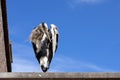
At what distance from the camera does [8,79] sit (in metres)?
15.3

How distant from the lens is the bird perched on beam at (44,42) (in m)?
17.3

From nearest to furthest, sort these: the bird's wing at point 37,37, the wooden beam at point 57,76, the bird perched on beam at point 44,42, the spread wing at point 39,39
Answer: the wooden beam at point 57,76, the bird perched on beam at point 44,42, the spread wing at point 39,39, the bird's wing at point 37,37

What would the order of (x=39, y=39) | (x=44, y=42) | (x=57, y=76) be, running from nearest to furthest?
(x=57, y=76) → (x=44, y=42) → (x=39, y=39)

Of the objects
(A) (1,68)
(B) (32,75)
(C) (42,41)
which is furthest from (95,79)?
(A) (1,68)

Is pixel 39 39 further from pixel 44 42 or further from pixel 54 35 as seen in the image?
pixel 54 35

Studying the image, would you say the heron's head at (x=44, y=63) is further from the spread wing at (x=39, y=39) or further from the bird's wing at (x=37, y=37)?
the bird's wing at (x=37, y=37)

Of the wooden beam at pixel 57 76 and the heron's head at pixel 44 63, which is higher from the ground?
the wooden beam at pixel 57 76

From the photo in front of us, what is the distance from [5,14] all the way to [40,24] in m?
9.48

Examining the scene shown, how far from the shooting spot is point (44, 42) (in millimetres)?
17688

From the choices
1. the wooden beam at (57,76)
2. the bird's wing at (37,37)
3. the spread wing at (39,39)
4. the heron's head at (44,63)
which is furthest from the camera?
the bird's wing at (37,37)

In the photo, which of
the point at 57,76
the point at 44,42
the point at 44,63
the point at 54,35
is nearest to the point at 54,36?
the point at 54,35

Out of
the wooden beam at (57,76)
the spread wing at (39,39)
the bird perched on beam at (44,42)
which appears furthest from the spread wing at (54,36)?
the wooden beam at (57,76)

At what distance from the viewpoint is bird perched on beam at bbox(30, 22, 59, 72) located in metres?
17.3

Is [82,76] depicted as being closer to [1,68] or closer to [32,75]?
[32,75]
